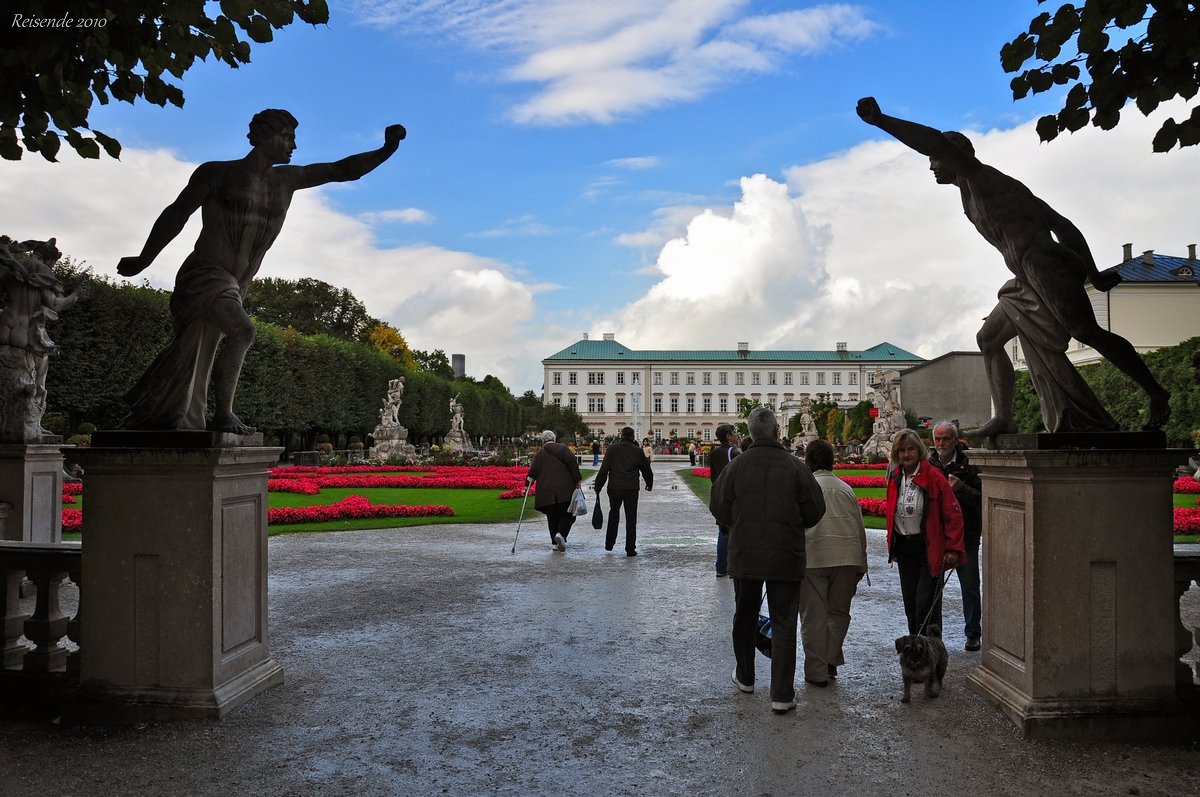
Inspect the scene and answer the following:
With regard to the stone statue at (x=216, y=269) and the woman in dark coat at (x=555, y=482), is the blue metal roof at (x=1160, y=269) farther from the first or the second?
the stone statue at (x=216, y=269)

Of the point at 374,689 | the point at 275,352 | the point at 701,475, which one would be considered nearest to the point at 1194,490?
the point at 701,475

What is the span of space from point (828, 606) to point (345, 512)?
11165 mm

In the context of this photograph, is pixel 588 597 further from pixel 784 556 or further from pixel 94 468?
pixel 94 468

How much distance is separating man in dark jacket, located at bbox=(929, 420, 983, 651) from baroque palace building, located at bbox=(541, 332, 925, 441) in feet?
348

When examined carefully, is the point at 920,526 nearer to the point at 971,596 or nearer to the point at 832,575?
the point at 832,575

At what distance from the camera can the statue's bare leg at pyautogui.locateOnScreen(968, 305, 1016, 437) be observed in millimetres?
4910

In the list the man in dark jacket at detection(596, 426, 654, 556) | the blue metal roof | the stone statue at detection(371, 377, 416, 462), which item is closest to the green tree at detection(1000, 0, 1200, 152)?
the man in dark jacket at detection(596, 426, 654, 556)

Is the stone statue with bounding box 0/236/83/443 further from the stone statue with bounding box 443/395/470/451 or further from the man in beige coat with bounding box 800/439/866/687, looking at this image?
the stone statue with bounding box 443/395/470/451

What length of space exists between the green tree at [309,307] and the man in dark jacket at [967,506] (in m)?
56.4

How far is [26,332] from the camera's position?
811cm

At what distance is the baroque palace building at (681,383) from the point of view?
114m

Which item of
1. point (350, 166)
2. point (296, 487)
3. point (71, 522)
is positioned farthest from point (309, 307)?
point (350, 166)

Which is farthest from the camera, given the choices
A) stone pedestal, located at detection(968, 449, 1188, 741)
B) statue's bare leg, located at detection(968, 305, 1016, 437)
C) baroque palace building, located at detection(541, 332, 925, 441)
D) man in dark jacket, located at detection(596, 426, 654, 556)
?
baroque palace building, located at detection(541, 332, 925, 441)

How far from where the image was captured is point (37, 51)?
3.64m
